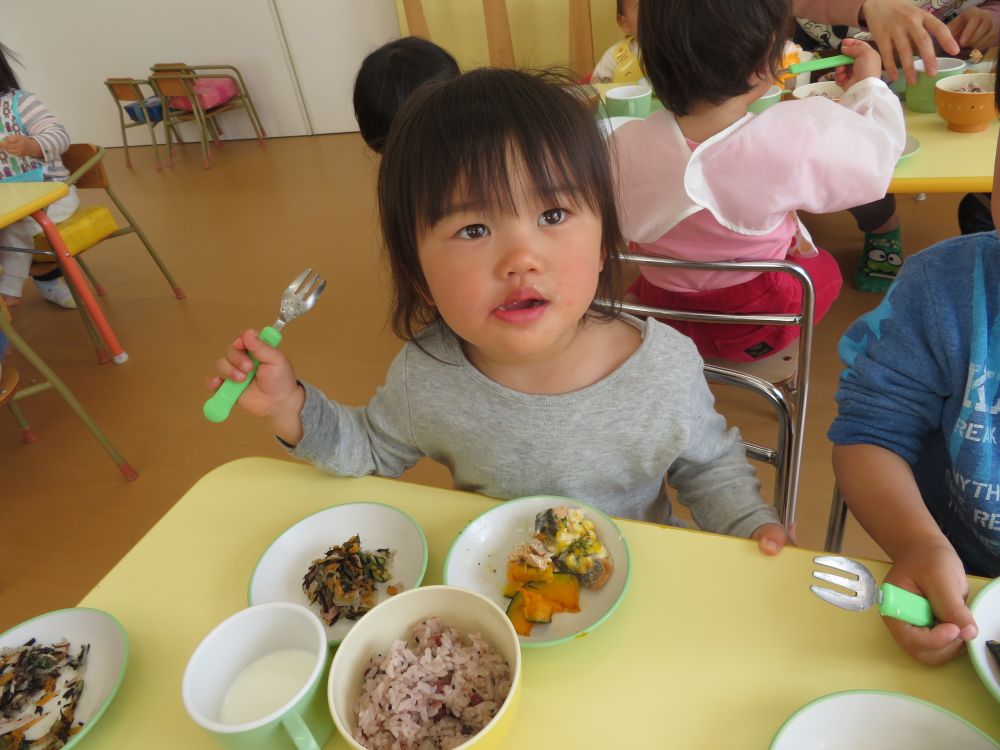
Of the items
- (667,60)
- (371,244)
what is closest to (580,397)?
(667,60)

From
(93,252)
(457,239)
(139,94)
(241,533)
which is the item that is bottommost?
(93,252)

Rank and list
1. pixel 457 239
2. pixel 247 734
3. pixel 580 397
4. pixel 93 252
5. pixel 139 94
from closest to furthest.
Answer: pixel 247 734, pixel 457 239, pixel 580 397, pixel 93 252, pixel 139 94

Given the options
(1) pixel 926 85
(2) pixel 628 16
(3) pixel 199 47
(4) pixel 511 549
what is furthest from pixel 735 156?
(3) pixel 199 47

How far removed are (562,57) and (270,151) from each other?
2.45 m

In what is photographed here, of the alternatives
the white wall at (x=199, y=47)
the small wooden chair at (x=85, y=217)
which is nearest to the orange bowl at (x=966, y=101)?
the small wooden chair at (x=85, y=217)

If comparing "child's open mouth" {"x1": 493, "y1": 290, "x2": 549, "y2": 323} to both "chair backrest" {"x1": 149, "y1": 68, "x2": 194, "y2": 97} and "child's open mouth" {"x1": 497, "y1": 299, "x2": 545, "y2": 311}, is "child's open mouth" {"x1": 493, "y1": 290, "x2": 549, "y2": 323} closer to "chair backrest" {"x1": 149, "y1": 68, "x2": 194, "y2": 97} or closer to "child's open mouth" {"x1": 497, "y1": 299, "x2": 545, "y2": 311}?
"child's open mouth" {"x1": 497, "y1": 299, "x2": 545, "y2": 311}

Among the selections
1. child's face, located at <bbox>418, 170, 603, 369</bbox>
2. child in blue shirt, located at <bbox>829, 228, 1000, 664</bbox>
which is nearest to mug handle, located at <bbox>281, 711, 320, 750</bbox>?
child's face, located at <bbox>418, 170, 603, 369</bbox>

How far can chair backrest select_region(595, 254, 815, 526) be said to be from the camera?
1.07m

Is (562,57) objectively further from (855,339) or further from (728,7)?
(855,339)

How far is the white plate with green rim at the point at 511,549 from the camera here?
585mm

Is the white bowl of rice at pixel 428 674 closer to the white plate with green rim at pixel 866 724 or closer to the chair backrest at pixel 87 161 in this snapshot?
the white plate with green rim at pixel 866 724

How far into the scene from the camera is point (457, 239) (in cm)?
71

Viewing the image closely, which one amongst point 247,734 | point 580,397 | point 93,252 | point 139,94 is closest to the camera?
point 247,734

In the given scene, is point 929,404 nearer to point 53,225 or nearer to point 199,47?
point 53,225
